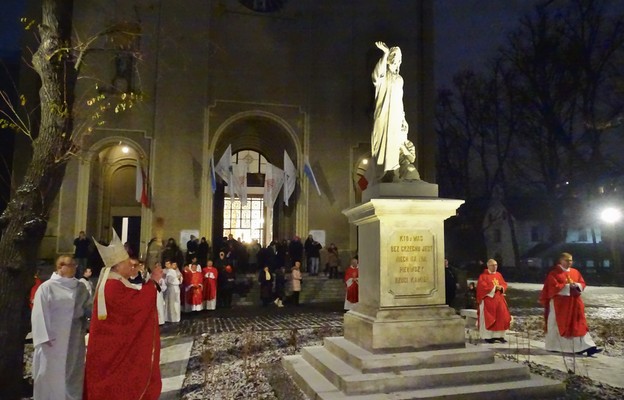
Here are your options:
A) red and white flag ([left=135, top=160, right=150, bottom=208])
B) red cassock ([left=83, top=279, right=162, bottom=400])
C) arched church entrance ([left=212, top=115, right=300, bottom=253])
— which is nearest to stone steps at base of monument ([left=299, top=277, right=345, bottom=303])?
arched church entrance ([left=212, top=115, right=300, bottom=253])

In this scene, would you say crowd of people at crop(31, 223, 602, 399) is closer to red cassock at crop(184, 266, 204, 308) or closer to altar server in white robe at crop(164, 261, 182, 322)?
altar server in white robe at crop(164, 261, 182, 322)

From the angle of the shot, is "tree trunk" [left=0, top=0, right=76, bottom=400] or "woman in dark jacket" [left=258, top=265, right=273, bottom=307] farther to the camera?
"woman in dark jacket" [left=258, top=265, right=273, bottom=307]

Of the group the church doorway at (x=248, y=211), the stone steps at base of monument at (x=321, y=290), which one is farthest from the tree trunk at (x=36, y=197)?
the church doorway at (x=248, y=211)

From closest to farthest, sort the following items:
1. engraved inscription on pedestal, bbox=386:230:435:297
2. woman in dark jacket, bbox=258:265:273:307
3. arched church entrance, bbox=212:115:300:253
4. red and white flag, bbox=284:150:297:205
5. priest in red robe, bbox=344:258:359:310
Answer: engraved inscription on pedestal, bbox=386:230:435:297, priest in red robe, bbox=344:258:359:310, woman in dark jacket, bbox=258:265:273:307, red and white flag, bbox=284:150:297:205, arched church entrance, bbox=212:115:300:253

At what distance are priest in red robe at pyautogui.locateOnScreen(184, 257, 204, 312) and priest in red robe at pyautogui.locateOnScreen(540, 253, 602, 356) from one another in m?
Answer: 9.85

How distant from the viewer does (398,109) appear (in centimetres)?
740

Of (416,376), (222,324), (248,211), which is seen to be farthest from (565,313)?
(248,211)

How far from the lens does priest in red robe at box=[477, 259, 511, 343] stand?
9820mm

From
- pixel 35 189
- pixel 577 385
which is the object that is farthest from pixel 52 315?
pixel 577 385

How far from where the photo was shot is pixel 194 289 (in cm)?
1483

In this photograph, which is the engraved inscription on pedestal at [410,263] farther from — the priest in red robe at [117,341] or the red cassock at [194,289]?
the red cassock at [194,289]

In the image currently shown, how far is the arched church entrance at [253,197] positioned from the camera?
25.3 metres

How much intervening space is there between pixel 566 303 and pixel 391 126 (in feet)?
16.0

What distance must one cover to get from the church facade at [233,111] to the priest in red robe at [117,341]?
17.9 meters
